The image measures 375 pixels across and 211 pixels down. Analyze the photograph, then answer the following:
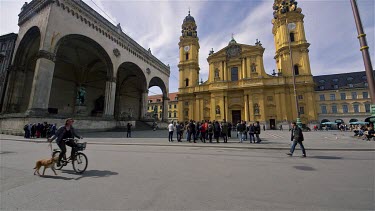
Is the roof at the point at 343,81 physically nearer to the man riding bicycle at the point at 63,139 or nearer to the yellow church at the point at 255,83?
the yellow church at the point at 255,83

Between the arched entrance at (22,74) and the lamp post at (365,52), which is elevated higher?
the arched entrance at (22,74)

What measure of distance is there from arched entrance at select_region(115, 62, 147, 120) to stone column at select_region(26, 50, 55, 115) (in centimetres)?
1264

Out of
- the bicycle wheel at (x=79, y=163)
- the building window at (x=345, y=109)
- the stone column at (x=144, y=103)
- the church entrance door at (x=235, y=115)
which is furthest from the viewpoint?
the building window at (x=345, y=109)

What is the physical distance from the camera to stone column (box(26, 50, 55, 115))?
52.0ft

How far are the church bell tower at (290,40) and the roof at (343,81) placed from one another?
14.6 metres

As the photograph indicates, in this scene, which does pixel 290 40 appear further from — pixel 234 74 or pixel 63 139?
pixel 63 139

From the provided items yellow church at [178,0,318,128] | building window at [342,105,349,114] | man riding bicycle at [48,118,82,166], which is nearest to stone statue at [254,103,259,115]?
yellow church at [178,0,318,128]

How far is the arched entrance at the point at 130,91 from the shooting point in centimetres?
3175

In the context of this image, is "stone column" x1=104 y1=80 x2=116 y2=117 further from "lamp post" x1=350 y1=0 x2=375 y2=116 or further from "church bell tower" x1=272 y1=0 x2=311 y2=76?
"church bell tower" x1=272 y1=0 x2=311 y2=76

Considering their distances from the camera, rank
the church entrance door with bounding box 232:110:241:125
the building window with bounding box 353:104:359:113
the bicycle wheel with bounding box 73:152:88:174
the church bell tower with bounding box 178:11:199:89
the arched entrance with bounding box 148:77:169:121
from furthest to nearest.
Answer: the church bell tower with bounding box 178:11:199:89 → the building window with bounding box 353:104:359:113 → the church entrance door with bounding box 232:110:241:125 → the arched entrance with bounding box 148:77:169:121 → the bicycle wheel with bounding box 73:152:88:174

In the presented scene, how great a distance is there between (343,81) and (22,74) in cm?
7081

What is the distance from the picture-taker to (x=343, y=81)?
45969mm

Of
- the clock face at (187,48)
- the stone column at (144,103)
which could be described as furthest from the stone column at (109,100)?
the clock face at (187,48)

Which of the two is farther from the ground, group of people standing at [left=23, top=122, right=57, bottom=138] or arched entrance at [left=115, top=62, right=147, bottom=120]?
arched entrance at [left=115, top=62, right=147, bottom=120]
